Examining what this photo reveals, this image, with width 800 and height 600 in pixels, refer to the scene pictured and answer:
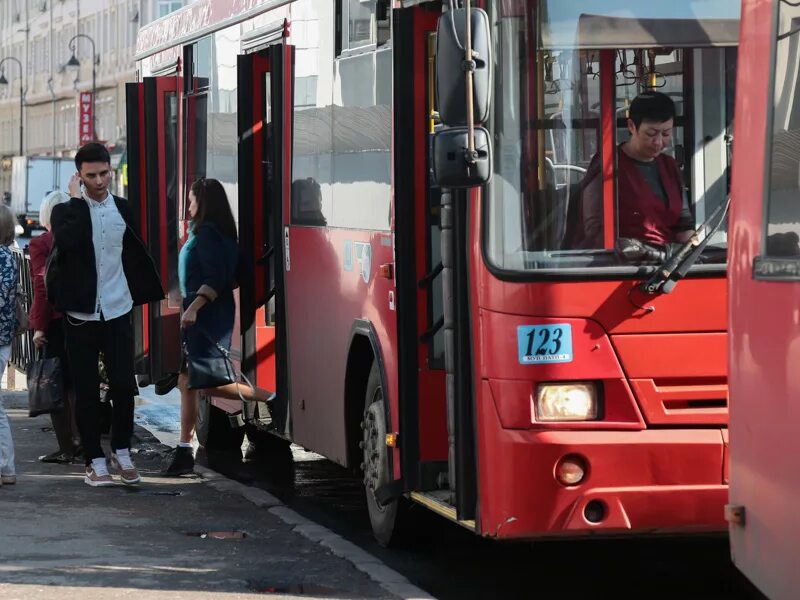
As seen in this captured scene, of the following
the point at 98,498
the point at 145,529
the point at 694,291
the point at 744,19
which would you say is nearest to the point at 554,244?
the point at 694,291

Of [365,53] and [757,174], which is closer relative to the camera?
[757,174]

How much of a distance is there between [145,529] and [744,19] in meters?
4.83

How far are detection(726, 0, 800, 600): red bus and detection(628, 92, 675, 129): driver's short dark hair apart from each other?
1.34 meters

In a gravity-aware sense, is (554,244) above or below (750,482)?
above

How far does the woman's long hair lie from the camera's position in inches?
468

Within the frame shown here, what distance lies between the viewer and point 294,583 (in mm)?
8320

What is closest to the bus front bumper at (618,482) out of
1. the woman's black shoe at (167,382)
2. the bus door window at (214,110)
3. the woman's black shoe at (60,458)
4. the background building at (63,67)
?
the bus door window at (214,110)

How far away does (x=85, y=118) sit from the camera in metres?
88.8

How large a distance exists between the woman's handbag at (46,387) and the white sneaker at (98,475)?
886 mm

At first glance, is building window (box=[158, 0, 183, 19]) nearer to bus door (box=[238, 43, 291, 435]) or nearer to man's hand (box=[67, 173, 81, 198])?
man's hand (box=[67, 173, 81, 198])

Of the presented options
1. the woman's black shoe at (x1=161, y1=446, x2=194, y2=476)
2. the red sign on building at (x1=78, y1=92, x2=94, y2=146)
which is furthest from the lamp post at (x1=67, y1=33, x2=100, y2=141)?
the woman's black shoe at (x1=161, y1=446, x2=194, y2=476)

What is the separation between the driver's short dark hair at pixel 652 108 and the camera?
7516mm

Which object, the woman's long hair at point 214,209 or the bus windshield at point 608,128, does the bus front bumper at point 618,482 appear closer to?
the bus windshield at point 608,128

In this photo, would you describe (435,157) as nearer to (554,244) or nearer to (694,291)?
(554,244)
